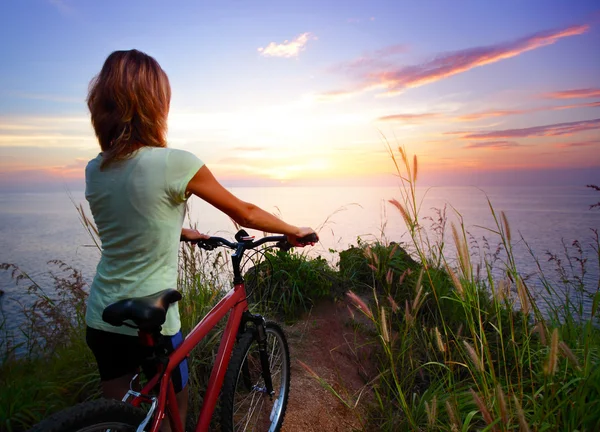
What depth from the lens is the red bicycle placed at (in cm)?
158

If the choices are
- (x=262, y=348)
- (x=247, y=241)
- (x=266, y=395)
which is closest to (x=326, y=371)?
(x=266, y=395)

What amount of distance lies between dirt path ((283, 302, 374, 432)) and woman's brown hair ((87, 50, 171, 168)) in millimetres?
2025

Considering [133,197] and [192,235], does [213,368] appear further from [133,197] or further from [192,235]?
[133,197]

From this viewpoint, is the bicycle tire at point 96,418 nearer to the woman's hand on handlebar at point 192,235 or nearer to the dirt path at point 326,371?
the woman's hand on handlebar at point 192,235

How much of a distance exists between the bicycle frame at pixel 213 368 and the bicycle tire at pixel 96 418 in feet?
0.37

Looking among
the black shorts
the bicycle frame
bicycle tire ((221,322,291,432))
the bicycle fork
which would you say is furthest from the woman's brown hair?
bicycle tire ((221,322,291,432))

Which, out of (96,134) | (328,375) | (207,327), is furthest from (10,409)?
(328,375)

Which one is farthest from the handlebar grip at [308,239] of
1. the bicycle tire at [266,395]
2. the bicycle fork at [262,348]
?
the bicycle tire at [266,395]

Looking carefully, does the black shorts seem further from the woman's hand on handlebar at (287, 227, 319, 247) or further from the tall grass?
the tall grass

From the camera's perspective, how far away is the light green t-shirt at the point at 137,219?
1799mm

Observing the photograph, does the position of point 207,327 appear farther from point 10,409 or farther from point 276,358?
point 10,409

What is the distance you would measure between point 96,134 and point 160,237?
69 cm

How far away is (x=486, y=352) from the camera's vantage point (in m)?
2.43

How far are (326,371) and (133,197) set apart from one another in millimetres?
3070
